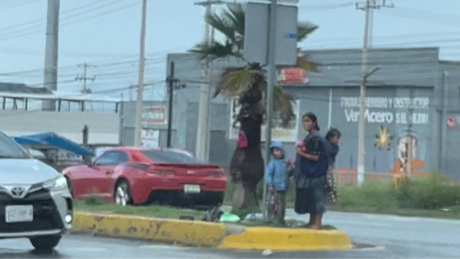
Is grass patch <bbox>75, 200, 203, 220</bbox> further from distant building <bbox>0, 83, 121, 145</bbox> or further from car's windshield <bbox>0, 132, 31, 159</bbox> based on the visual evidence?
distant building <bbox>0, 83, 121, 145</bbox>

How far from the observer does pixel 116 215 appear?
1282 cm

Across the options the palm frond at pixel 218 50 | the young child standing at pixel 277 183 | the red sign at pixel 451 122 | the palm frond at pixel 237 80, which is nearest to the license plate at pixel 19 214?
the young child standing at pixel 277 183

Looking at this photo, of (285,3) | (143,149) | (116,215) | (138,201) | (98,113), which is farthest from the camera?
(98,113)

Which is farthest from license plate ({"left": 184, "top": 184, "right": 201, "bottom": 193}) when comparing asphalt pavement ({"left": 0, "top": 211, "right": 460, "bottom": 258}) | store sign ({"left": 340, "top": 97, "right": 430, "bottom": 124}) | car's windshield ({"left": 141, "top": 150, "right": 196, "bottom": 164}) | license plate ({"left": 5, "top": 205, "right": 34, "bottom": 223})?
store sign ({"left": 340, "top": 97, "right": 430, "bottom": 124})

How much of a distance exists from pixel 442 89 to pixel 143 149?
123ft

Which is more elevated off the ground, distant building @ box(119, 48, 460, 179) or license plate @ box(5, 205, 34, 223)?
distant building @ box(119, 48, 460, 179)

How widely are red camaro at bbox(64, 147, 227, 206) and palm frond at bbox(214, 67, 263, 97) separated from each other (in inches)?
134

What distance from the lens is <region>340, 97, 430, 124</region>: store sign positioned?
2094 inches

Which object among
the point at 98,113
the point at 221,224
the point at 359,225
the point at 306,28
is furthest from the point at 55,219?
the point at 98,113

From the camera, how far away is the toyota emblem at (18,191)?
9.10 meters

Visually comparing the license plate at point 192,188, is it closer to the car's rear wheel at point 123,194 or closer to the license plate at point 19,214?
the car's rear wheel at point 123,194

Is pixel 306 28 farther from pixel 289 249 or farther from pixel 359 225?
A: pixel 359 225

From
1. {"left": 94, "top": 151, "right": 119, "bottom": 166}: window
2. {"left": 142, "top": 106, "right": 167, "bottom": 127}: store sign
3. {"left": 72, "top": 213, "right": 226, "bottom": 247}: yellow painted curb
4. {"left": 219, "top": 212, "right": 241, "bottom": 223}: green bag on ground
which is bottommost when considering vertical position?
{"left": 72, "top": 213, "right": 226, "bottom": 247}: yellow painted curb

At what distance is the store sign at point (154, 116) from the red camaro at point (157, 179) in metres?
49.6
